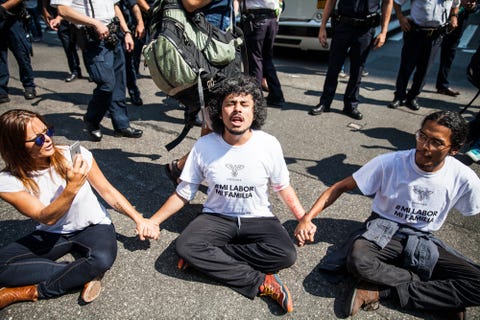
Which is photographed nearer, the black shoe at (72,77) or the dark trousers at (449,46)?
the dark trousers at (449,46)

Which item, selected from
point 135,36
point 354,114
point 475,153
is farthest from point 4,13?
point 475,153

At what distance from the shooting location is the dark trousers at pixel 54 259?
1.81 m

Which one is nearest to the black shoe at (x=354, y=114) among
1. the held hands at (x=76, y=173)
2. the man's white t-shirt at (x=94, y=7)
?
the man's white t-shirt at (x=94, y=7)

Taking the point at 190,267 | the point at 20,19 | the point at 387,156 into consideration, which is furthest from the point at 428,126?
the point at 20,19

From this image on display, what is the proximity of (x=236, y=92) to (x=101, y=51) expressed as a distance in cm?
179

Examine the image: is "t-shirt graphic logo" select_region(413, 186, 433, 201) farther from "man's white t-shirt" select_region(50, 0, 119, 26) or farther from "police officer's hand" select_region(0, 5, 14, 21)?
"police officer's hand" select_region(0, 5, 14, 21)

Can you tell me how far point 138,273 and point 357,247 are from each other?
1402mm

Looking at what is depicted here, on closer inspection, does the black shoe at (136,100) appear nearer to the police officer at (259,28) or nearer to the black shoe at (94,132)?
the black shoe at (94,132)

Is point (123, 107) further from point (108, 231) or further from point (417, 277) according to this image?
point (417, 277)

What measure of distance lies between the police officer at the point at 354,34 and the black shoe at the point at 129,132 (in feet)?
8.16

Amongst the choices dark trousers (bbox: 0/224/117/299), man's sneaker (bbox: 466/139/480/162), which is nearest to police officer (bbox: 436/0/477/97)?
man's sneaker (bbox: 466/139/480/162)

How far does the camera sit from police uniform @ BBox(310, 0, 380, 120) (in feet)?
12.2

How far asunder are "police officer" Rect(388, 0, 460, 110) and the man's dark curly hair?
9.90ft

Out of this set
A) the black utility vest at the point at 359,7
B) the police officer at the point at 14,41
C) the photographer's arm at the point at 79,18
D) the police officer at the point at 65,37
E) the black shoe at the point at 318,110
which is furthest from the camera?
the police officer at the point at 65,37
